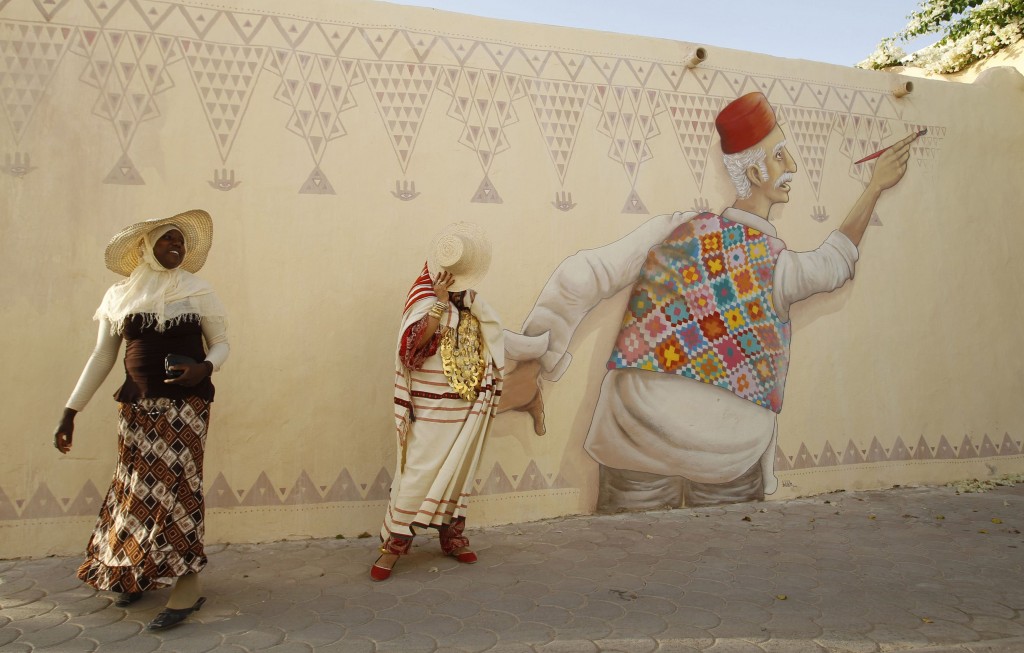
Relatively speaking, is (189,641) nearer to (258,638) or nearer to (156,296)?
(258,638)

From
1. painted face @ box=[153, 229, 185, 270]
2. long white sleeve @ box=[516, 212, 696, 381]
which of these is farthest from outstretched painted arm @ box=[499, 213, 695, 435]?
painted face @ box=[153, 229, 185, 270]

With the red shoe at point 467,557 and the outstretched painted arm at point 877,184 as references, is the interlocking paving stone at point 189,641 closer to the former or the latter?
the red shoe at point 467,557

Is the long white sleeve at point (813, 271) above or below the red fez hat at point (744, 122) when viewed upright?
below

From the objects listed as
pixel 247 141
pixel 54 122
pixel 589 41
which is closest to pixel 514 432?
pixel 247 141

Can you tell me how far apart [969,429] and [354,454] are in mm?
4780

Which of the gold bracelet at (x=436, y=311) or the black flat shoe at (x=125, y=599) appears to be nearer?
the black flat shoe at (x=125, y=599)

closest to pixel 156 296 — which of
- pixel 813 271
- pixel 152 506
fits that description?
pixel 152 506

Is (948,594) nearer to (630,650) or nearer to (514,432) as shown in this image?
(630,650)

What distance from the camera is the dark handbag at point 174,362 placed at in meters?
3.08

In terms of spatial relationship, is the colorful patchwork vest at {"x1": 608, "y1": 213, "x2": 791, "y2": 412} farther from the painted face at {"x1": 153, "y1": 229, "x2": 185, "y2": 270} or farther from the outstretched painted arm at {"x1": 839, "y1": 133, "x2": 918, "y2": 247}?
the painted face at {"x1": 153, "y1": 229, "x2": 185, "y2": 270}

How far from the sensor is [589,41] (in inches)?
202

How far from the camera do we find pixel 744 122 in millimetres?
5438

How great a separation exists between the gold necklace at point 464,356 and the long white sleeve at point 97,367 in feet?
4.92

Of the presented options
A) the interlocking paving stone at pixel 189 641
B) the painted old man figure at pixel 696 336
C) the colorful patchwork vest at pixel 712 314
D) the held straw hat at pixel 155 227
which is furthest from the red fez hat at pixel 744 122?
the interlocking paving stone at pixel 189 641
